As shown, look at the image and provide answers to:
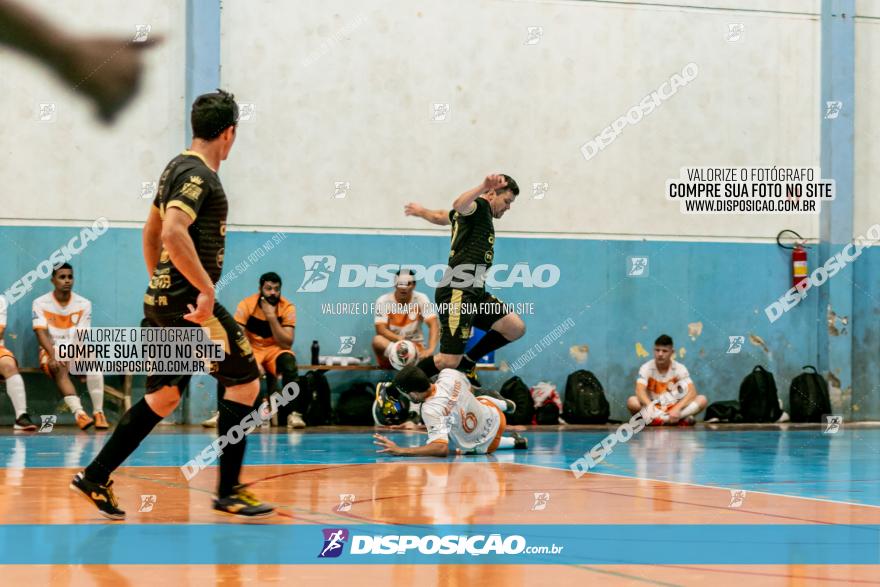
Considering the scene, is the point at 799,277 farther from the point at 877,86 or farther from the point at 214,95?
the point at 214,95

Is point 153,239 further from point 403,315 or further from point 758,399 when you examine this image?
point 758,399

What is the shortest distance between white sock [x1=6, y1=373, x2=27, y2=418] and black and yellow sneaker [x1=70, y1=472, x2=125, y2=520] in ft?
29.0

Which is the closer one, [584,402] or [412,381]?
[412,381]

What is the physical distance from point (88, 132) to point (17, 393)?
3765mm

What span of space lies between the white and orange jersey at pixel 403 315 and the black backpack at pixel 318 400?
114 centimetres

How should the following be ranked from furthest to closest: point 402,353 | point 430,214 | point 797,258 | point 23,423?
point 797,258 → point 402,353 → point 23,423 → point 430,214

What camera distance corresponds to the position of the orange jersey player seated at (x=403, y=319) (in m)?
15.5

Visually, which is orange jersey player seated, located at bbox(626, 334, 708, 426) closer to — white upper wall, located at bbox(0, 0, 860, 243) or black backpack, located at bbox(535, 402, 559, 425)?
black backpack, located at bbox(535, 402, 559, 425)

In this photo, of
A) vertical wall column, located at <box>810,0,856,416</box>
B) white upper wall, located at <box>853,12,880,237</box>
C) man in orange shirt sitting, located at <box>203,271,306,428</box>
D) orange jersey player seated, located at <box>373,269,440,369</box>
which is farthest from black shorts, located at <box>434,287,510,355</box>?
white upper wall, located at <box>853,12,880,237</box>

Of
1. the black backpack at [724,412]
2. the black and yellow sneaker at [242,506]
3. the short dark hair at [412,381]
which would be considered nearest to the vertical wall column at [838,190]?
the black backpack at [724,412]

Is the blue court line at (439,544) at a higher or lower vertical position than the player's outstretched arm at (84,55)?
lower

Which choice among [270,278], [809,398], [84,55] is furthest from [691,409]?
[84,55]

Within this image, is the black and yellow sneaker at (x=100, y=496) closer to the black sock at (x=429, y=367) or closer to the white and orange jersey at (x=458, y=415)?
the white and orange jersey at (x=458, y=415)

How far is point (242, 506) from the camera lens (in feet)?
19.2
